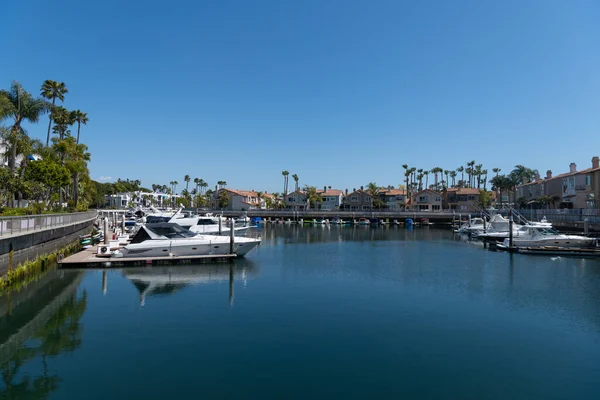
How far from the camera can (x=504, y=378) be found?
12.6m

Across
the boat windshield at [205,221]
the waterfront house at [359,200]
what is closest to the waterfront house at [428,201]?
the waterfront house at [359,200]

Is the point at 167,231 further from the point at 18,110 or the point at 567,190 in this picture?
the point at 567,190

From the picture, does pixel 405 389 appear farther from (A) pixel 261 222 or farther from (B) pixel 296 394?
(A) pixel 261 222

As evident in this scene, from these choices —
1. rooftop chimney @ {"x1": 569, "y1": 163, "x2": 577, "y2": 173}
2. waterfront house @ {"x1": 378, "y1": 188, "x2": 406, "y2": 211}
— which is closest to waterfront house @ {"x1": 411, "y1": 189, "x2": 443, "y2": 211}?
waterfront house @ {"x1": 378, "y1": 188, "x2": 406, "y2": 211}

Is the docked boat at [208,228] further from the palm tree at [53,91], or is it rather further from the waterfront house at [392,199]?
the waterfront house at [392,199]

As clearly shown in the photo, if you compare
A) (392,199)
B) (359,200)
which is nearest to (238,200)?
(359,200)

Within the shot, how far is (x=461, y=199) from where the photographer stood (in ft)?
396

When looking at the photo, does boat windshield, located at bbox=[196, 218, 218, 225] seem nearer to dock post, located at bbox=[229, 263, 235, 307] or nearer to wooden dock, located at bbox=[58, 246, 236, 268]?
wooden dock, located at bbox=[58, 246, 236, 268]

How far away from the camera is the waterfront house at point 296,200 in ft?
445

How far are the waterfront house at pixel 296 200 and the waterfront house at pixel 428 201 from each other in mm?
36284

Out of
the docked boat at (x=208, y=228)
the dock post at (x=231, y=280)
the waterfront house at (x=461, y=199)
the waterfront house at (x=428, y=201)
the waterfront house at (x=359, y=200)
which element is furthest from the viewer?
the waterfront house at (x=359, y=200)

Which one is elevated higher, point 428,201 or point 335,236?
point 428,201

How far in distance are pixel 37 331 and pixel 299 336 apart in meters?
11.4

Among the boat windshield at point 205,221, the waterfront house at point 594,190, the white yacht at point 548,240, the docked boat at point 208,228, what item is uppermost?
the waterfront house at point 594,190
